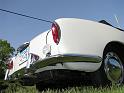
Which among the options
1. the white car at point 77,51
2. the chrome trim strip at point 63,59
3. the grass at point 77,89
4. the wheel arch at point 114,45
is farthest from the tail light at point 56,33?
the wheel arch at point 114,45

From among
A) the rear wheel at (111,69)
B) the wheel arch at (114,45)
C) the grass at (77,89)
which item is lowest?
the grass at (77,89)

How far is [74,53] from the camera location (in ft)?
17.1

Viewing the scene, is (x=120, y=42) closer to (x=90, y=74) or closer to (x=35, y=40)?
(x=90, y=74)

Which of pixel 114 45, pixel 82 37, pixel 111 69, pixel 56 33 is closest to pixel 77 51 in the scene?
pixel 82 37

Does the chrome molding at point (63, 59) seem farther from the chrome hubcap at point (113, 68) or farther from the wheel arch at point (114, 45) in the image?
the wheel arch at point (114, 45)

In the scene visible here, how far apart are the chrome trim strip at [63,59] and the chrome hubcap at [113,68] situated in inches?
13.1

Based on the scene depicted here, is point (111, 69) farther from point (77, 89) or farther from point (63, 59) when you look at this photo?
point (63, 59)

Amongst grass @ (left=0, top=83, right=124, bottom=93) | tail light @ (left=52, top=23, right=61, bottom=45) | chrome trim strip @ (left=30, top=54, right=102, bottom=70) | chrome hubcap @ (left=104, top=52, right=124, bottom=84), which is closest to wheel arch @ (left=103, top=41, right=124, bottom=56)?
chrome hubcap @ (left=104, top=52, right=124, bottom=84)

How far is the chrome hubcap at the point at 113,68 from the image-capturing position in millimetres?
5781

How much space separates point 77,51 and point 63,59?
310 millimetres

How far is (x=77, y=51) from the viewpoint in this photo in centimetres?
527

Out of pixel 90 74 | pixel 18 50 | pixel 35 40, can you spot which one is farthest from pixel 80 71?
pixel 18 50

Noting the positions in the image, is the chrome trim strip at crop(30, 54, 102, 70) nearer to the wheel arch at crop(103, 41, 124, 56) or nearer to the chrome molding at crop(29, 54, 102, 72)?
the chrome molding at crop(29, 54, 102, 72)

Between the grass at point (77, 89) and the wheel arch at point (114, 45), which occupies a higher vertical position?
the wheel arch at point (114, 45)
